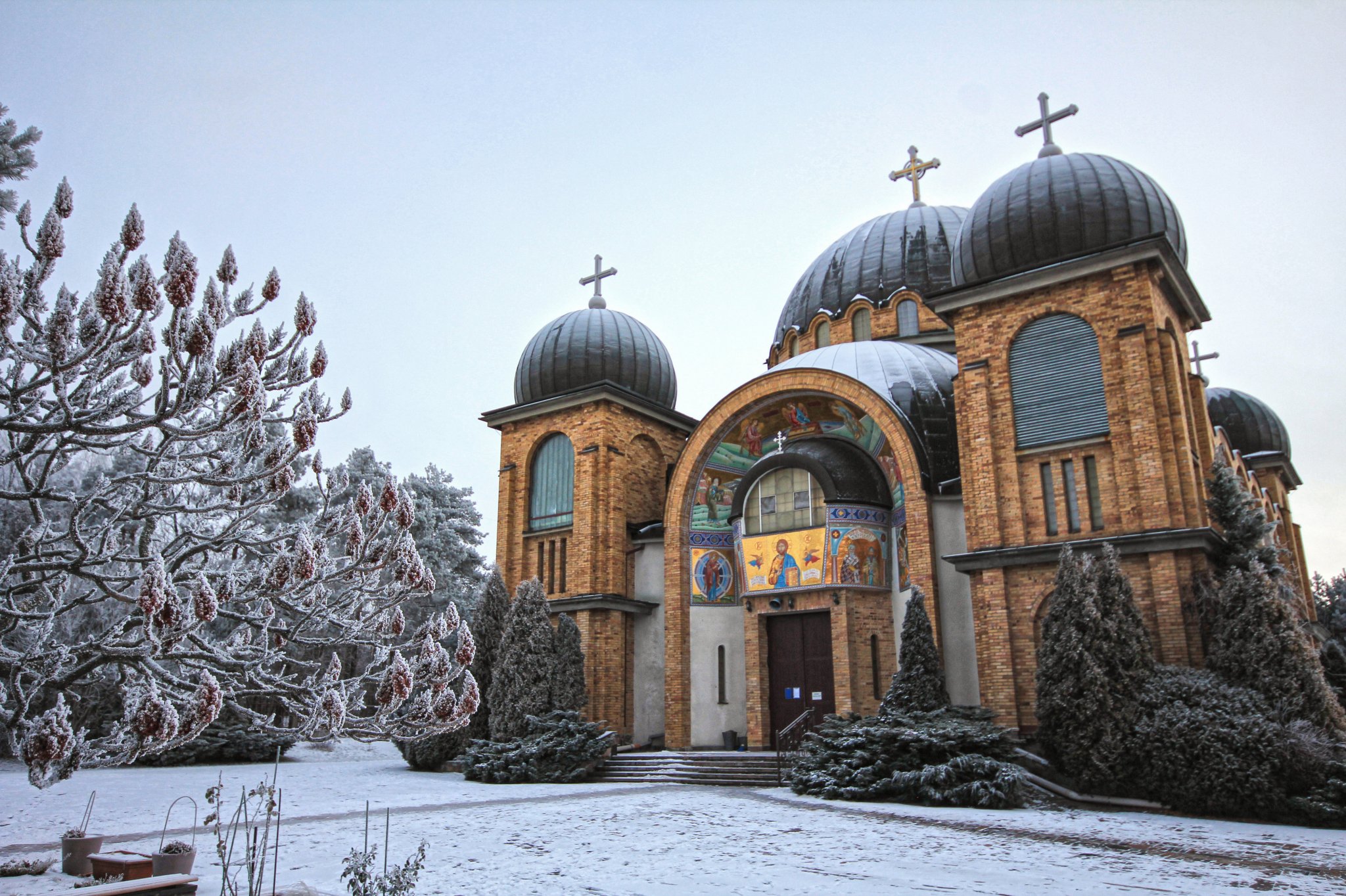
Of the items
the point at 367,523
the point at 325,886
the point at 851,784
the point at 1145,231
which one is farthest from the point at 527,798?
the point at 1145,231

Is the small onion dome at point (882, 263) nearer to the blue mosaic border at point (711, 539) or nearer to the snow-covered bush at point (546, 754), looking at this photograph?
the blue mosaic border at point (711, 539)

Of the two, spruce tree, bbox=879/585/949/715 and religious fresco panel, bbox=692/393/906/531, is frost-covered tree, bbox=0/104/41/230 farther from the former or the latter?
religious fresco panel, bbox=692/393/906/531

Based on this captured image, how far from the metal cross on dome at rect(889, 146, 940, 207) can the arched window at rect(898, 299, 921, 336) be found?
3.87m

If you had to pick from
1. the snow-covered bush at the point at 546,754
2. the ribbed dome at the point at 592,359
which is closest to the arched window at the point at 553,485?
the ribbed dome at the point at 592,359

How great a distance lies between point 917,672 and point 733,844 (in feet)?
21.9

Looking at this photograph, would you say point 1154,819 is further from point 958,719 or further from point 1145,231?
point 1145,231

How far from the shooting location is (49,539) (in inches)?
215

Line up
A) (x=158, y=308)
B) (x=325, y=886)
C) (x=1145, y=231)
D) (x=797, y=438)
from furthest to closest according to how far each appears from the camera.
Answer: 1. (x=797, y=438)
2. (x=1145, y=231)
3. (x=325, y=886)
4. (x=158, y=308)

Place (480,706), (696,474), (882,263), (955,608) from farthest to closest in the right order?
(882,263), (696,474), (480,706), (955,608)

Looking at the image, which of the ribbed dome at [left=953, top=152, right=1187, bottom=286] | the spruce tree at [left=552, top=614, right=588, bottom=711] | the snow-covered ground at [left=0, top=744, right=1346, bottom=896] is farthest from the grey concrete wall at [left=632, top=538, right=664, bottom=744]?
the ribbed dome at [left=953, top=152, right=1187, bottom=286]

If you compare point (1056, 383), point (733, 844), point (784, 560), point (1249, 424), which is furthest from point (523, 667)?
point (1249, 424)

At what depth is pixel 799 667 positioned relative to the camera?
63.2 ft

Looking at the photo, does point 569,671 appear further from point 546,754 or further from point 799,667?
point 799,667

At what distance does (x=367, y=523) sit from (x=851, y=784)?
1082 cm
